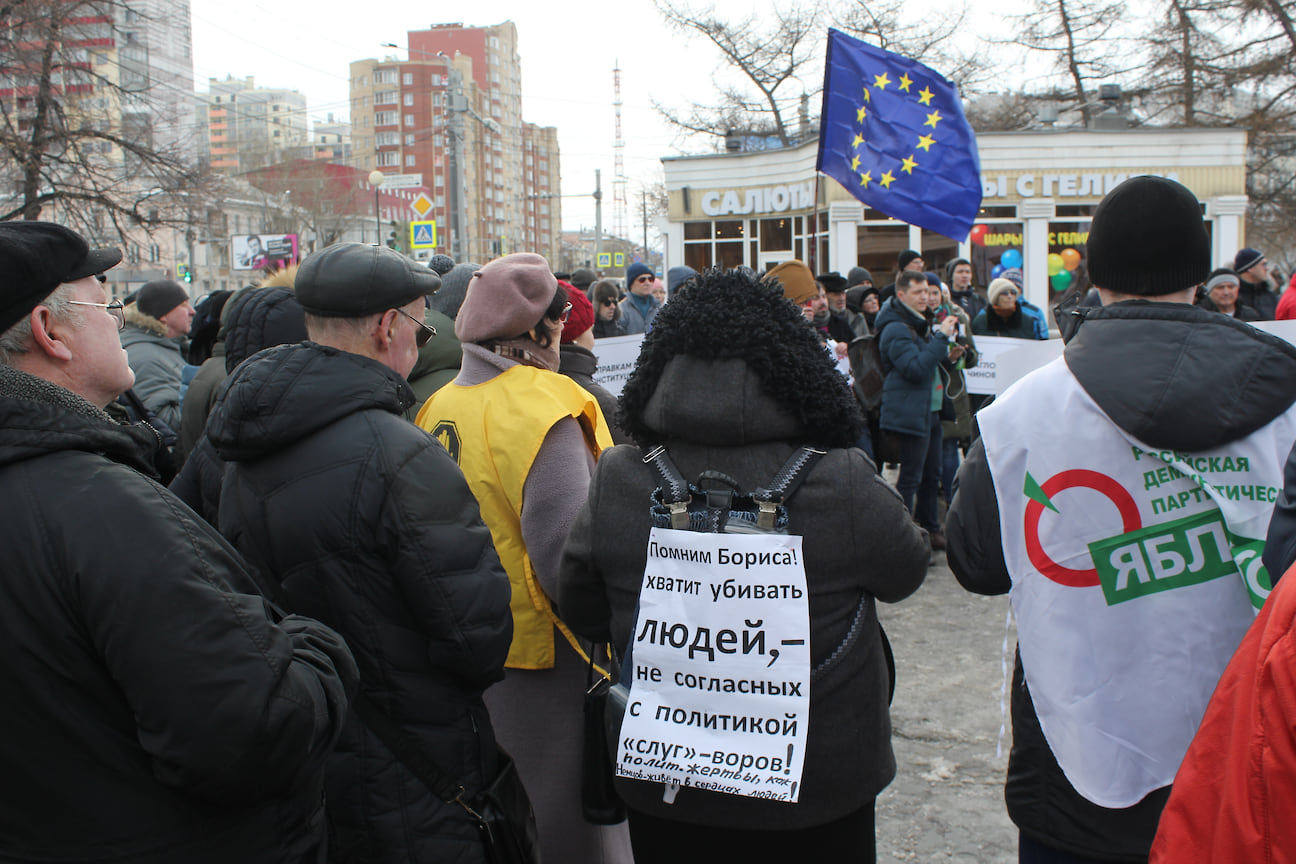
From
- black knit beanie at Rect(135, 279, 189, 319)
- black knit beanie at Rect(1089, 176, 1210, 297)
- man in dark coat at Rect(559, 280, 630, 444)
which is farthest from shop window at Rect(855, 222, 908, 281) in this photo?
black knit beanie at Rect(1089, 176, 1210, 297)

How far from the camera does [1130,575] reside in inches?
79.4

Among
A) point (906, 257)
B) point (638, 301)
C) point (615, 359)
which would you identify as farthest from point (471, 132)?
point (615, 359)

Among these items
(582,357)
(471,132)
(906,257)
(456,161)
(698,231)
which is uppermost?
(471,132)

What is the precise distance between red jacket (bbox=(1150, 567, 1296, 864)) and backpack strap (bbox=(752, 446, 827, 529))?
2.97ft

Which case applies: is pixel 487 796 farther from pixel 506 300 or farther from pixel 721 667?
pixel 506 300

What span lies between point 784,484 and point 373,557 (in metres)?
0.86

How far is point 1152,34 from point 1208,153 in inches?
313

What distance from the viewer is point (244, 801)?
1.52 m

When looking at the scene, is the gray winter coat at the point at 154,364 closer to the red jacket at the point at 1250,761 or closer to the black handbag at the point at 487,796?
the black handbag at the point at 487,796

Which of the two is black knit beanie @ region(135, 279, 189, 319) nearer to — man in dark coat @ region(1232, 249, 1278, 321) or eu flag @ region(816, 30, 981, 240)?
eu flag @ region(816, 30, 981, 240)

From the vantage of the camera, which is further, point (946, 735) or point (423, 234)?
point (423, 234)

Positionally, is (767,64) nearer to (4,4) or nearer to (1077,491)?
(4,4)

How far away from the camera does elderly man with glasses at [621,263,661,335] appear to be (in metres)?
10.1

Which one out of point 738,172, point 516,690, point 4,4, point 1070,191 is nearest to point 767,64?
point 738,172
